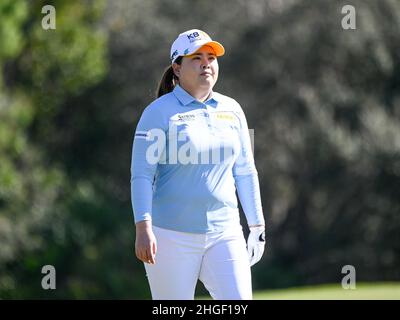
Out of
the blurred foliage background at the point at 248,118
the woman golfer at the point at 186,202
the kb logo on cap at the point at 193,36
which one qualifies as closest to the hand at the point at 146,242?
the woman golfer at the point at 186,202

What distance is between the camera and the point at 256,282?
930 inches

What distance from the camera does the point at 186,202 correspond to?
5199 millimetres

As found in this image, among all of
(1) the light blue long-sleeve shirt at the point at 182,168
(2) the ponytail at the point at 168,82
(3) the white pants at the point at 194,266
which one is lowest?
(3) the white pants at the point at 194,266

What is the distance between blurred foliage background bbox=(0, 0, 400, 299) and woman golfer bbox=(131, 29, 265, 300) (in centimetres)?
1674

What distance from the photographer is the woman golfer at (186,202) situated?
516 cm

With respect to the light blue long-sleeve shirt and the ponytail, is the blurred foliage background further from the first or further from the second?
the light blue long-sleeve shirt

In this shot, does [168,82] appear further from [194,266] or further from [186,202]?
[194,266]

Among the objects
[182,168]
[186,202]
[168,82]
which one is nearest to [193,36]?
[168,82]

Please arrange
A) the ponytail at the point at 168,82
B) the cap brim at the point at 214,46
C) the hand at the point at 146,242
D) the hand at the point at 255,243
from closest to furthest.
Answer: the hand at the point at 146,242
the cap brim at the point at 214,46
the hand at the point at 255,243
the ponytail at the point at 168,82

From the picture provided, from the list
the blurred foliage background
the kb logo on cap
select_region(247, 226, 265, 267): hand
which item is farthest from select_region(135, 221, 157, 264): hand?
the blurred foliage background

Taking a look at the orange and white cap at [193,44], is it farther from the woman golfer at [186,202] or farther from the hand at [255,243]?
the hand at [255,243]

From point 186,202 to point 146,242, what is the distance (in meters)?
0.32

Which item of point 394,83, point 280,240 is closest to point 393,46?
point 394,83
